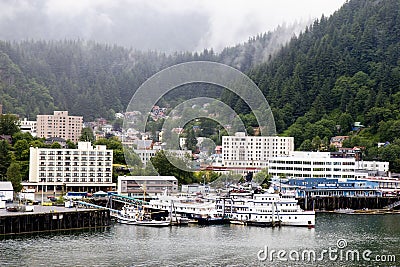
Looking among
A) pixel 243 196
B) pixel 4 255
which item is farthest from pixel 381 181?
pixel 4 255

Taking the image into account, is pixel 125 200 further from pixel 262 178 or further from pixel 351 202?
pixel 262 178

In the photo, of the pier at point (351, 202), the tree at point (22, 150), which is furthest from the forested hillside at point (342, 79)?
the tree at point (22, 150)

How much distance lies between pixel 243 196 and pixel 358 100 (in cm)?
3496

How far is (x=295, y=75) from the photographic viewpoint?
77.6 meters

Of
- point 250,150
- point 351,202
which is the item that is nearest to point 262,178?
point 351,202

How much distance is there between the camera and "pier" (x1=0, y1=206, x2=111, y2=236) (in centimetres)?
3042

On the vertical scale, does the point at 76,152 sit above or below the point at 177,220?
above

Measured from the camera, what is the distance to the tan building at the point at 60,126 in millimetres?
82438

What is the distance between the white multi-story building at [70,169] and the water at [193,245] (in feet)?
44.6

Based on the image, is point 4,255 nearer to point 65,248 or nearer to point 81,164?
point 65,248

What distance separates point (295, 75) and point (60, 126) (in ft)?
79.1

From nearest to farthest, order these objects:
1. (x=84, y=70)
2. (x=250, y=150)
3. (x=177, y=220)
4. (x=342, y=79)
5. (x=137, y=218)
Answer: (x=137, y=218) < (x=177, y=220) < (x=250, y=150) < (x=342, y=79) < (x=84, y=70)

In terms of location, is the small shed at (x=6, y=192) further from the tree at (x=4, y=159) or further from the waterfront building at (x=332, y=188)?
the waterfront building at (x=332, y=188)

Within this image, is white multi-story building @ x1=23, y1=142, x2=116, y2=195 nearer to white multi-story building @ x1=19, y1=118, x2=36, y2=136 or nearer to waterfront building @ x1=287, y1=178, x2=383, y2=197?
waterfront building @ x1=287, y1=178, x2=383, y2=197
